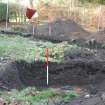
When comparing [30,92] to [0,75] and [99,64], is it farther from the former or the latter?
[99,64]

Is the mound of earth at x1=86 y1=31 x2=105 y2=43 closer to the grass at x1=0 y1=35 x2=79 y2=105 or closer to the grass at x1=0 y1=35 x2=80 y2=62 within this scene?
the grass at x1=0 y1=35 x2=79 y2=105

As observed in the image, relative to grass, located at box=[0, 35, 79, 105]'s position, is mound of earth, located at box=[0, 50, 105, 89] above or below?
below

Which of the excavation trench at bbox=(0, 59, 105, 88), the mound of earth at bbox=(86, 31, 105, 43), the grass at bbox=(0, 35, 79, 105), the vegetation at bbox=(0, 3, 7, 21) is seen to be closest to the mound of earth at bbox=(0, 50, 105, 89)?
the excavation trench at bbox=(0, 59, 105, 88)

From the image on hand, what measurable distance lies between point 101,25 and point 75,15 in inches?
88.6

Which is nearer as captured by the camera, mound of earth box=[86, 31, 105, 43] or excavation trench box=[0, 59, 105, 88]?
excavation trench box=[0, 59, 105, 88]

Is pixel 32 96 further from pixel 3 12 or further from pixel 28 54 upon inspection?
pixel 3 12

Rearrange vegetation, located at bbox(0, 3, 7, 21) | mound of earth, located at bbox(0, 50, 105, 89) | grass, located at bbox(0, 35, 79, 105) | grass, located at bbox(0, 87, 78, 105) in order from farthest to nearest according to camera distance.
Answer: vegetation, located at bbox(0, 3, 7, 21) → mound of earth, located at bbox(0, 50, 105, 89) → grass, located at bbox(0, 35, 79, 105) → grass, located at bbox(0, 87, 78, 105)

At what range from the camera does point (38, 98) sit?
11438 millimetres

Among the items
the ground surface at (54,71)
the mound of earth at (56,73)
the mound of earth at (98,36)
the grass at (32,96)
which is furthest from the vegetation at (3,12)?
the grass at (32,96)

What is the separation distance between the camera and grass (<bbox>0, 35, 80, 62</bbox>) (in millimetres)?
17359

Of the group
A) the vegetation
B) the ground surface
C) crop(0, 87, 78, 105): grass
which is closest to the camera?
crop(0, 87, 78, 105): grass

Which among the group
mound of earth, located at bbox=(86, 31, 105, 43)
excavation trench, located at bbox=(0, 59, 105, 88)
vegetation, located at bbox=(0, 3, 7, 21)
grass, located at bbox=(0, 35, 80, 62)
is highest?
vegetation, located at bbox=(0, 3, 7, 21)

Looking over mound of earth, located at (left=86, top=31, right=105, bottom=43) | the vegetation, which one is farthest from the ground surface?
the vegetation

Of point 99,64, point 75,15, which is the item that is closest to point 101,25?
point 75,15
